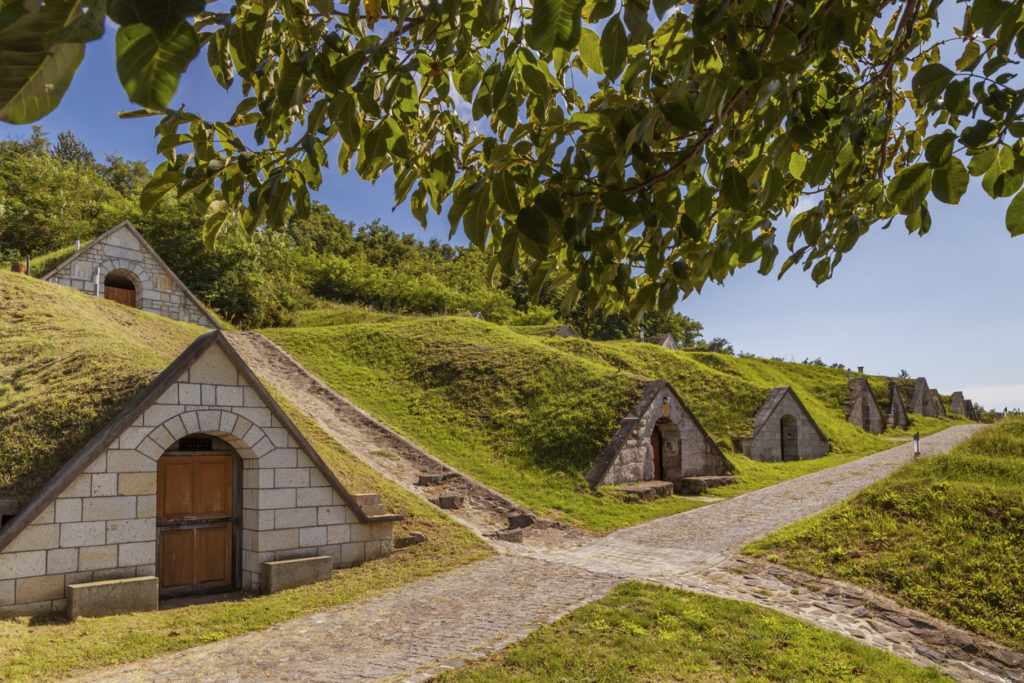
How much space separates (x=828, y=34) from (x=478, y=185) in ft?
5.77

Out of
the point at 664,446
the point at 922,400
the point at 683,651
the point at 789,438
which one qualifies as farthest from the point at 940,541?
the point at 922,400

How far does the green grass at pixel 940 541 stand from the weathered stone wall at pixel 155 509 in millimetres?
7154

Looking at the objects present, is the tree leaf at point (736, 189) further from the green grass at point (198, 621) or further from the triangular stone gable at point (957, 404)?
the triangular stone gable at point (957, 404)

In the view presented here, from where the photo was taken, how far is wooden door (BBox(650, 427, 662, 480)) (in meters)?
17.4

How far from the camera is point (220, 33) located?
2.50 meters

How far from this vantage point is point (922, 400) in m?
40.8

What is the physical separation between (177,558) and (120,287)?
653 inches

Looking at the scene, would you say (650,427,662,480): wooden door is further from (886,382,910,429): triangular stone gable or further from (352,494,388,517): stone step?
(886,382,910,429): triangular stone gable

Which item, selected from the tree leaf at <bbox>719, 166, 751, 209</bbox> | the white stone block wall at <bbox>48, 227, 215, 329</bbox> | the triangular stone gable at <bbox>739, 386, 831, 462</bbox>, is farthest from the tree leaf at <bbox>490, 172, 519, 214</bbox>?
the white stone block wall at <bbox>48, 227, 215, 329</bbox>

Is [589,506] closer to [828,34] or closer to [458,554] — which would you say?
[458,554]

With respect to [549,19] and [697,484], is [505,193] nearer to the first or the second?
[549,19]

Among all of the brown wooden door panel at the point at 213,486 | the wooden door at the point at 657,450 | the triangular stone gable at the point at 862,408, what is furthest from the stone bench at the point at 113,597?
the triangular stone gable at the point at 862,408

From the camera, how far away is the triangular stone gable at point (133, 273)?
1905cm

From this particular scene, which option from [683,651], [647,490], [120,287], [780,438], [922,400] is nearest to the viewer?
[683,651]
